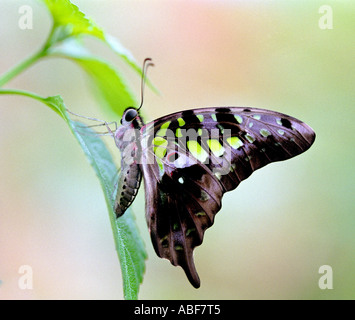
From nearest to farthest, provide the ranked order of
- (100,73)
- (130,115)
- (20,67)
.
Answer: (20,67) → (100,73) → (130,115)

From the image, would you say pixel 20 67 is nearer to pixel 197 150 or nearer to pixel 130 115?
pixel 130 115

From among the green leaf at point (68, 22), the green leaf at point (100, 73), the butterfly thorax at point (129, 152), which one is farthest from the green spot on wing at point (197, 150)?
the green leaf at point (68, 22)

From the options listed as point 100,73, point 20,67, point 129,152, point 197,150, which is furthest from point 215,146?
point 20,67

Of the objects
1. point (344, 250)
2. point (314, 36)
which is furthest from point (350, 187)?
point (314, 36)

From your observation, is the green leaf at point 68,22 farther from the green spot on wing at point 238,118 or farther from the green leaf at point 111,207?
the green spot on wing at point 238,118

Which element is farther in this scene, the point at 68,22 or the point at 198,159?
the point at 198,159

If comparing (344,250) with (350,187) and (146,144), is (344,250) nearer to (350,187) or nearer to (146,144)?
(350,187)

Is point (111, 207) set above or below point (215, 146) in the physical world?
below
